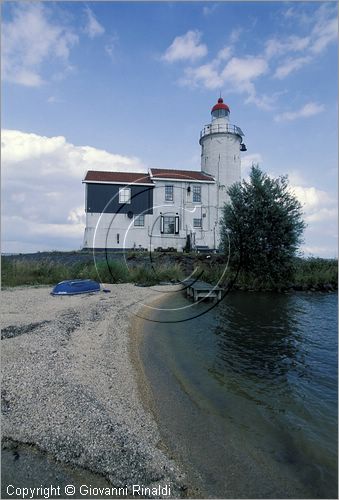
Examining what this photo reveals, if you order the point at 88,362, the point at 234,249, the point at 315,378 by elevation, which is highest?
the point at 234,249

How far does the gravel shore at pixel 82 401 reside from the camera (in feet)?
12.4

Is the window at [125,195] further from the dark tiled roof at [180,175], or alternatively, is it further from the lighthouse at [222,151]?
the lighthouse at [222,151]

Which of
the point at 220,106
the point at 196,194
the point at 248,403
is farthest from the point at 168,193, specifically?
the point at 248,403

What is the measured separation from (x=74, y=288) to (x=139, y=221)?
65.9ft

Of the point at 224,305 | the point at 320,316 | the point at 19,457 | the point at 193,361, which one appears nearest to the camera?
the point at 19,457

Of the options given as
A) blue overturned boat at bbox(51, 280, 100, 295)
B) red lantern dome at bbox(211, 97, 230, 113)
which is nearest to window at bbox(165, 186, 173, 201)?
red lantern dome at bbox(211, 97, 230, 113)

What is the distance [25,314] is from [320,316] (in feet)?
42.6

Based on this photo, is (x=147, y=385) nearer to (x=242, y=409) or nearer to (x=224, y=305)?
(x=242, y=409)

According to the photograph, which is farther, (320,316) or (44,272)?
(44,272)

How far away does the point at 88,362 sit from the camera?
267 inches

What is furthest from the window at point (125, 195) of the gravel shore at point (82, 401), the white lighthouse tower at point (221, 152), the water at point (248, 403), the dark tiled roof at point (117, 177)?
the gravel shore at point (82, 401)

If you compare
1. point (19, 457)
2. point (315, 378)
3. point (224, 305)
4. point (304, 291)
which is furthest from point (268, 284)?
point (19, 457)

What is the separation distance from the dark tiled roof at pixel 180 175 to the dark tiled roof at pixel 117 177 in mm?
1374

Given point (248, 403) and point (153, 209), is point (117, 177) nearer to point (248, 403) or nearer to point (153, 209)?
point (153, 209)
